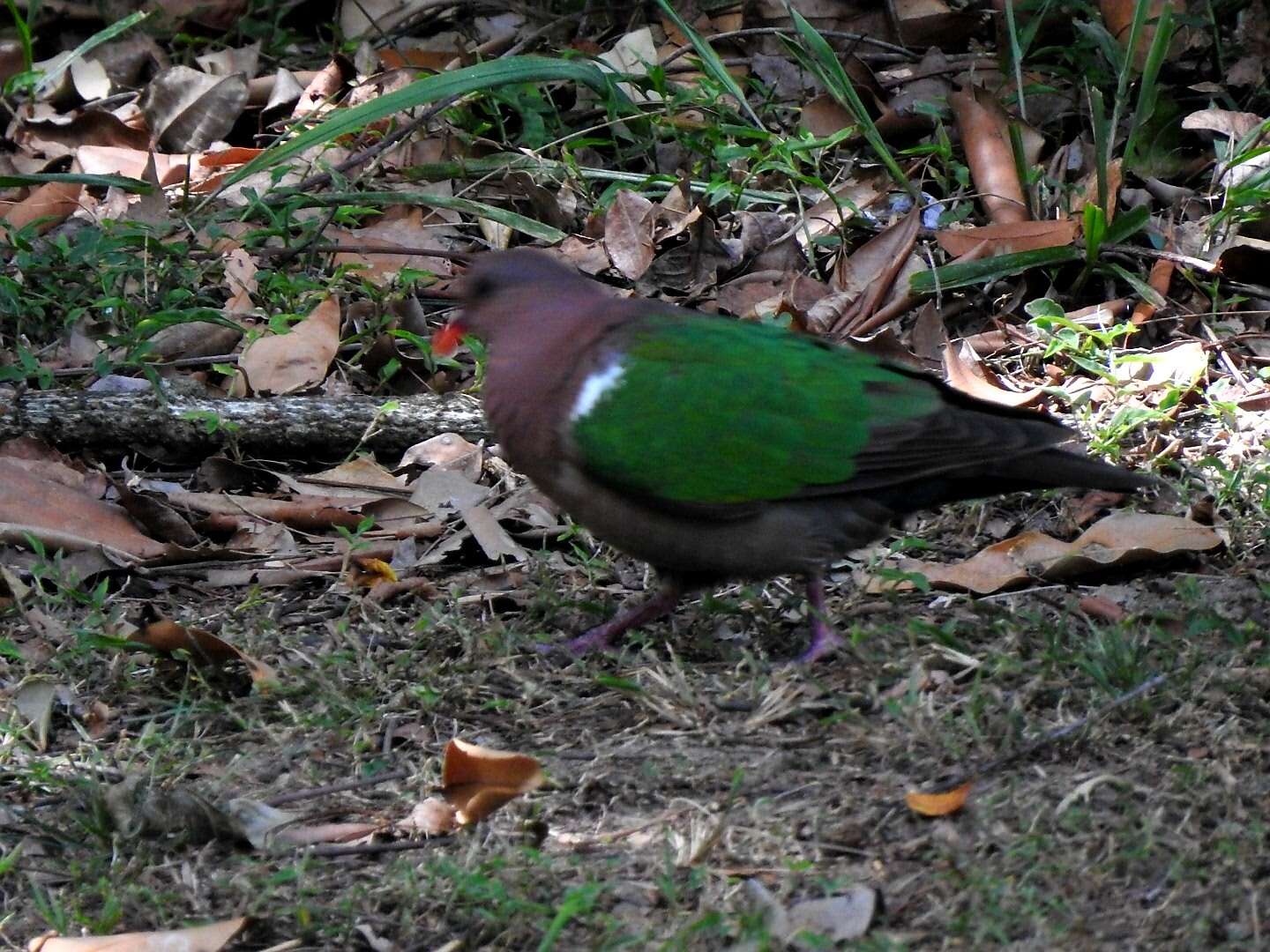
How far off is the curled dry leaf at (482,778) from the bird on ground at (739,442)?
70 cm

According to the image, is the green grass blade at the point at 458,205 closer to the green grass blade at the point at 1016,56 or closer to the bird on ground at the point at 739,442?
the green grass blade at the point at 1016,56

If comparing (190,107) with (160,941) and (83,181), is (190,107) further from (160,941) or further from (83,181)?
(160,941)

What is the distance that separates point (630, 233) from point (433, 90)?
2.66ft

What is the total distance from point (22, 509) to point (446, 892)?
6.94ft

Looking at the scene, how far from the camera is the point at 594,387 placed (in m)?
3.32

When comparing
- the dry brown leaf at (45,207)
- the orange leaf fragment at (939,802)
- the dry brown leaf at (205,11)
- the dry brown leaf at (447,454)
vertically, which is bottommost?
the dry brown leaf at (447,454)

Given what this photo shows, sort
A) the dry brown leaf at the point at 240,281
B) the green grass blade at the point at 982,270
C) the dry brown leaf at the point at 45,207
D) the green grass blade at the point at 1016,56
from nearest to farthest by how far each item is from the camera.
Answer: the green grass blade at the point at 982,270
the dry brown leaf at the point at 240,281
the green grass blade at the point at 1016,56
the dry brown leaf at the point at 45,207

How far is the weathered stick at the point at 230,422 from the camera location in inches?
177

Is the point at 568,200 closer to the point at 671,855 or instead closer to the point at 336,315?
the point at 336,315

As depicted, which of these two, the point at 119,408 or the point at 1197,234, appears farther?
the point at 1197,234

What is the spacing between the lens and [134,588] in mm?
4066

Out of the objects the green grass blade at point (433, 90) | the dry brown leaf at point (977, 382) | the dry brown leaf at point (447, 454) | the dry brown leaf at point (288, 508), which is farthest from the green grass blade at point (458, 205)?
the dry brown leaf at point (977, 382)

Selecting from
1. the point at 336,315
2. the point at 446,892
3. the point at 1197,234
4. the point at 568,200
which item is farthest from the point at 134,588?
the point at 1197,234

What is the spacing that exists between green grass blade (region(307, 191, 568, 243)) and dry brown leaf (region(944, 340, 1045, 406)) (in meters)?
1.53
